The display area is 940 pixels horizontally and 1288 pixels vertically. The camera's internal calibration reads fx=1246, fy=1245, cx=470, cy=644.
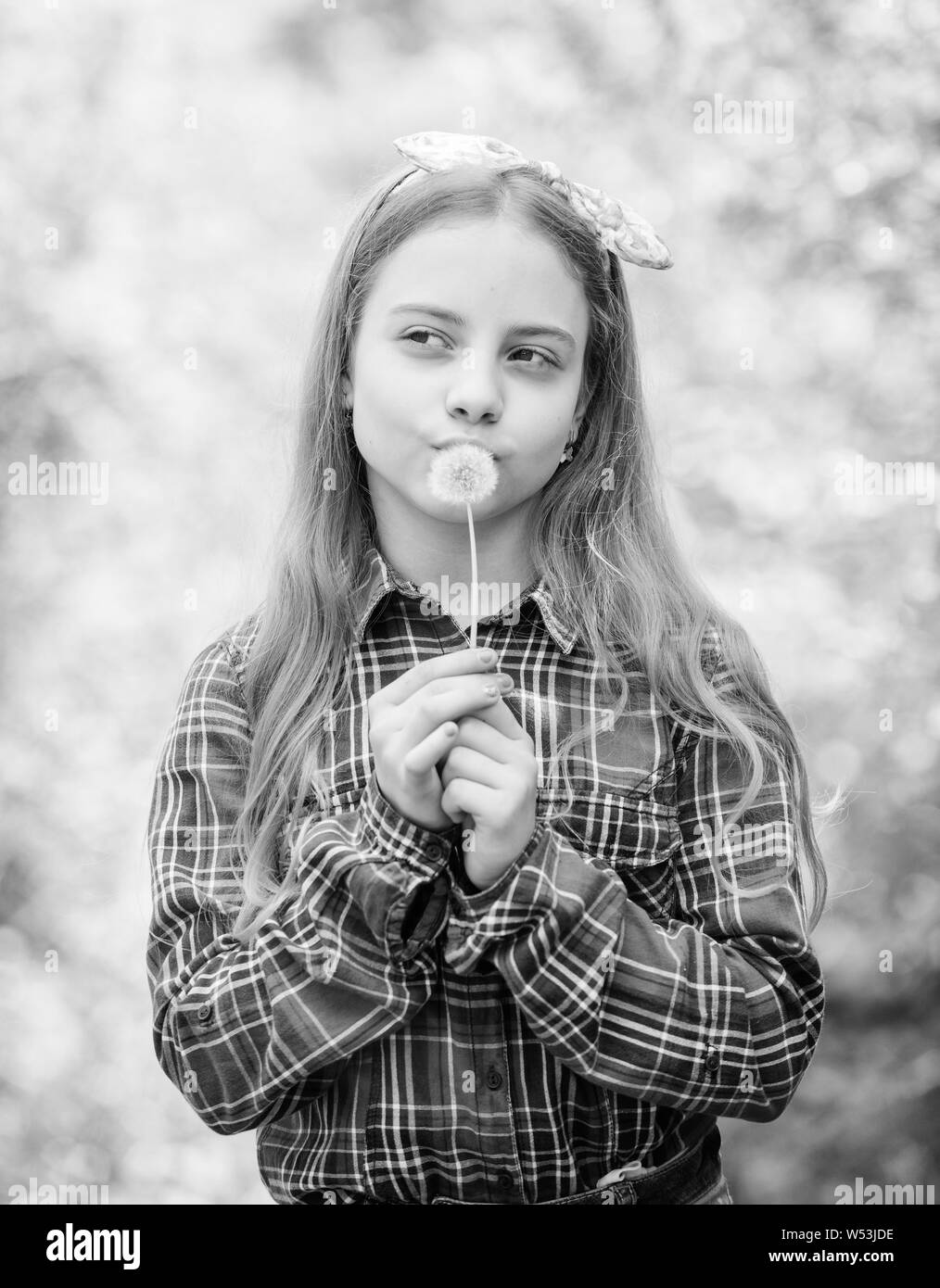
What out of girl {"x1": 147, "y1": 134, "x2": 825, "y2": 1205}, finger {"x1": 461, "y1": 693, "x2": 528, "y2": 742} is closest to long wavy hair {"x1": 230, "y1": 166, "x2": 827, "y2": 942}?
girl {"x1": 147, "y1": 134, "x2": 825, "y2": 1205}

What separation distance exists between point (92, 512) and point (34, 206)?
47 centimetres

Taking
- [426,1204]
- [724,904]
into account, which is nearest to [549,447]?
[724,904]

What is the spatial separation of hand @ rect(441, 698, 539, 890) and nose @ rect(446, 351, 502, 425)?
0.71ft

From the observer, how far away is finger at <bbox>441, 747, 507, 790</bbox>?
2.70 ft

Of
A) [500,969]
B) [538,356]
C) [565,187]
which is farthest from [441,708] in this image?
[565,187]

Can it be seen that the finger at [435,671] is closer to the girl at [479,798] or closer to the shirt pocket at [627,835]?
the girl at [479,798]

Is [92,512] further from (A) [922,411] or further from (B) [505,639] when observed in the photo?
(A) [922,411]

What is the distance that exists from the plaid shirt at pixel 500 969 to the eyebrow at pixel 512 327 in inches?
8.4

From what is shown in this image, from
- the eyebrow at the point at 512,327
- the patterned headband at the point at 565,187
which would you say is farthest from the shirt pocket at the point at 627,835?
the patterned headband at the point at 565,187

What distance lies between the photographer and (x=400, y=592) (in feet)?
3.43

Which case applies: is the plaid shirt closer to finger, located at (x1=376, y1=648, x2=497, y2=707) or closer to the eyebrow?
finger, located at (x1=376, y1=648, x2=497, y2=707)

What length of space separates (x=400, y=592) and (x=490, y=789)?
0.90ft

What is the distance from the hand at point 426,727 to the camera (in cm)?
82

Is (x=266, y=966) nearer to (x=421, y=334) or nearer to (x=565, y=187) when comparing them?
(x=421, y=334)
